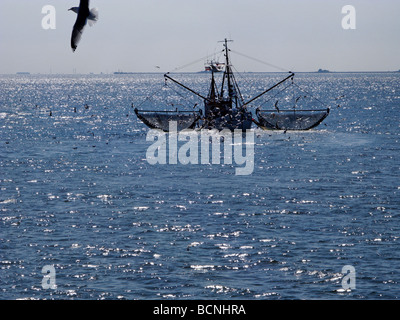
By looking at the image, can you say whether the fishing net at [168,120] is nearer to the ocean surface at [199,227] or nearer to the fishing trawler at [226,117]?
the fishing trawler at [226,117]

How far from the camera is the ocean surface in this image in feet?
112

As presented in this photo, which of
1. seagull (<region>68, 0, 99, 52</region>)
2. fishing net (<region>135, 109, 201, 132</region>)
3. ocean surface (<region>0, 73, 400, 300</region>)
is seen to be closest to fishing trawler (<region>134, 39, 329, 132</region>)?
fishing net (<region>135, 109, 201, 132</region>)

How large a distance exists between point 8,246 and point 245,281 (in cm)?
1683

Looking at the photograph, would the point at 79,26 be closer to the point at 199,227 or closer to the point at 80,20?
the point at 80,20

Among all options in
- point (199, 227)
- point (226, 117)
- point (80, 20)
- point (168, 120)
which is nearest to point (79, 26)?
point (80, 20)

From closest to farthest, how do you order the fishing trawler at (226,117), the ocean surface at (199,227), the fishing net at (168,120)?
the ocean surface at (199,227) → the fishing trawler at (226,117) → the fishing net at (168,120)

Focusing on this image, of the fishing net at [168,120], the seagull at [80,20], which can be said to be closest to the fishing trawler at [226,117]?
the fishing net at [168,120]

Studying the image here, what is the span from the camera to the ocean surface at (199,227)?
112ft

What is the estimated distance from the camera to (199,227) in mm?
45750

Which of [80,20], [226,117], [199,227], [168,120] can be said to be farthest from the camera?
[168,120]

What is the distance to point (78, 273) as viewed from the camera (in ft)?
118

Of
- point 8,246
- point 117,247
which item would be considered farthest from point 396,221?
point 8,246

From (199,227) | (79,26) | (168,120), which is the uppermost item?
(79,26)
